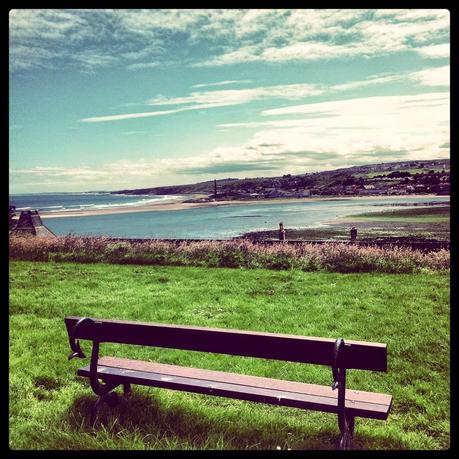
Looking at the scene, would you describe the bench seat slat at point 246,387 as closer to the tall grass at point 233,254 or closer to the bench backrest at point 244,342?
the bench backrest at point 244,342

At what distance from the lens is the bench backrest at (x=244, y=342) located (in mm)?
3176

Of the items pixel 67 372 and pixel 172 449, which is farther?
pixel 67 372

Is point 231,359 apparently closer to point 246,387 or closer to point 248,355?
point 246,387

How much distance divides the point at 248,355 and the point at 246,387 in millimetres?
381

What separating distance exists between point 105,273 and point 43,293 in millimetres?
3497

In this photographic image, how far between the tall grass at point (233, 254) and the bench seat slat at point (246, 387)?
31.3 ft

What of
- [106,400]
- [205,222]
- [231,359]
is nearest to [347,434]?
[106,400]

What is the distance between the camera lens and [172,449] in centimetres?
337

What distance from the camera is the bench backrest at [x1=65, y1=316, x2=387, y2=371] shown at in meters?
3.18

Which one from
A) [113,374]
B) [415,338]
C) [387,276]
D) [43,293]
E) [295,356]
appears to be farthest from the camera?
[387,276]
